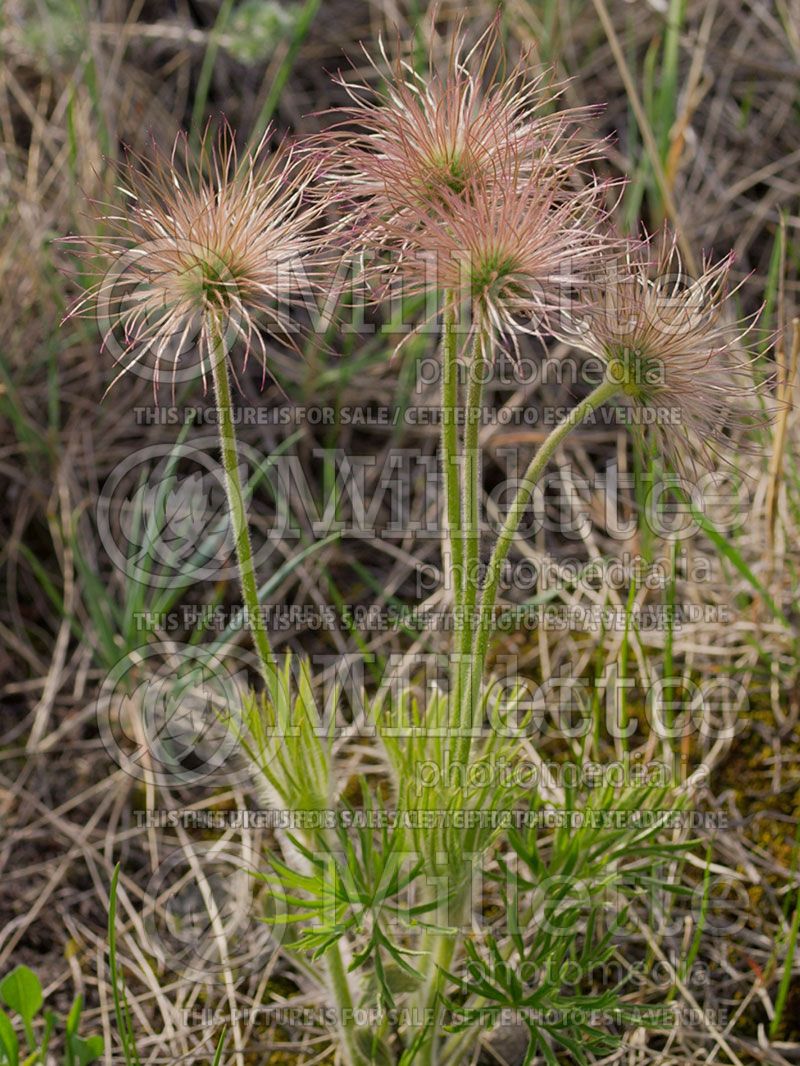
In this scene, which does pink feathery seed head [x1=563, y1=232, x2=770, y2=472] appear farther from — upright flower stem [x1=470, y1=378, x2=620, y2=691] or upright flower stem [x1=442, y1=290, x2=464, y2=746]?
upright flower stem [x1=442, y1=290, x2=464, y2=746]

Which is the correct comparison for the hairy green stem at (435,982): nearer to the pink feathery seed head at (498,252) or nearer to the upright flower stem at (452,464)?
the upright flower stem at (452,464)

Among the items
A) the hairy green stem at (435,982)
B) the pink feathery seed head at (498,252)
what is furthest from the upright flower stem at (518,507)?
the hairy green stem at (435,982)

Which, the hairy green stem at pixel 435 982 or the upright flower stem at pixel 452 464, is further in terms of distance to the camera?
the hairy green stem at pixel 435 982

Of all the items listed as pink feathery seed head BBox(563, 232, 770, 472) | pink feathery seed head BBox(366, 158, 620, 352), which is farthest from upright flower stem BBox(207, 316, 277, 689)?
pink feathery seed head BBox(563, 232, 770, 472)

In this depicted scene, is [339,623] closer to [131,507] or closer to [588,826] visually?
[131,507]

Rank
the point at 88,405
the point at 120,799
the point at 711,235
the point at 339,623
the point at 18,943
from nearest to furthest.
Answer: the point at 18,943
the point at 120,799
the point at 339,623
the point at 88,405
the point at 711,235

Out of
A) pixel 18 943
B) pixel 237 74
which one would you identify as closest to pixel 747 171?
pixel 237 74

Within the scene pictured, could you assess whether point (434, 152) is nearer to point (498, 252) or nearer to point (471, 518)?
point (498, 252)
